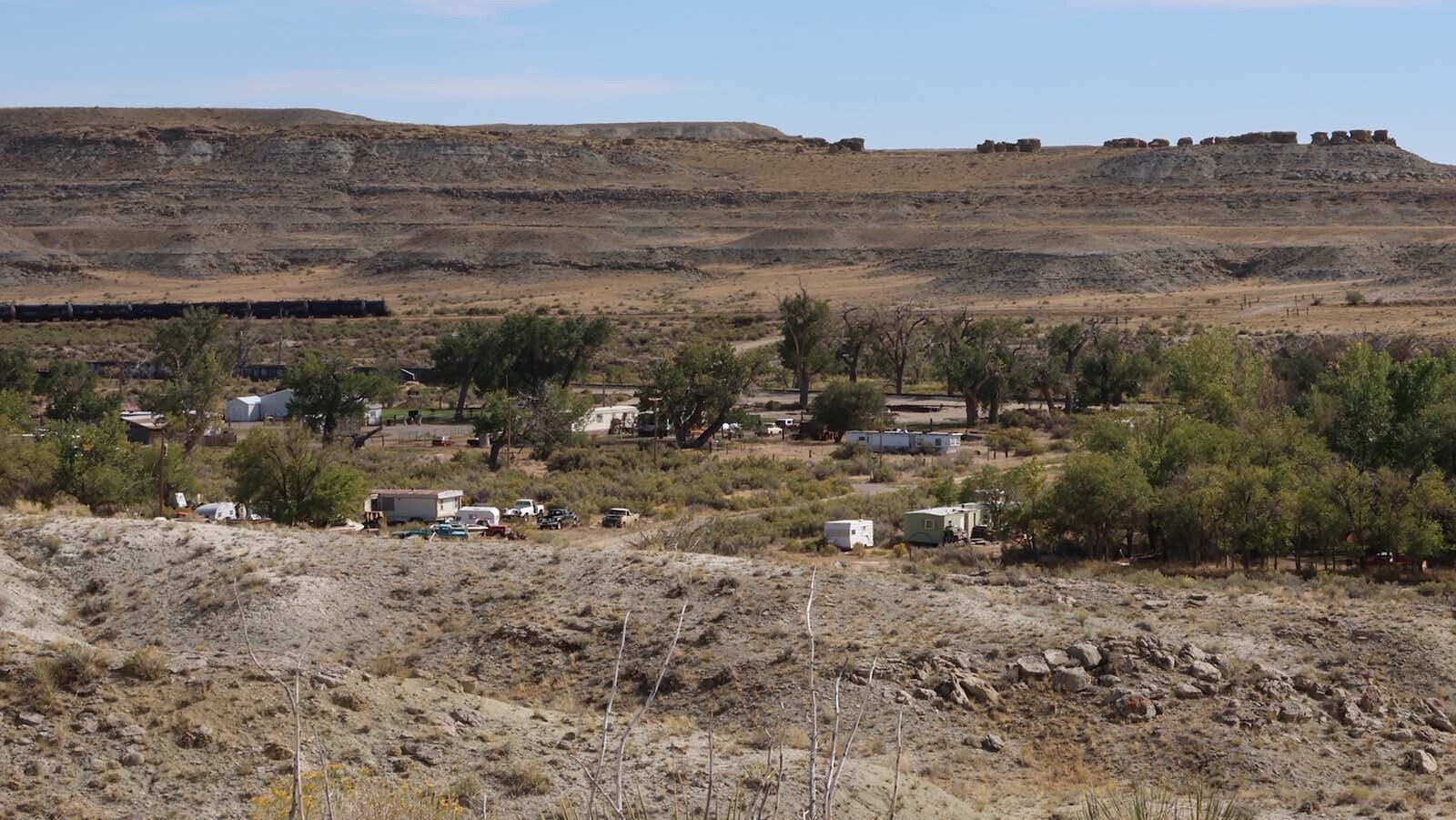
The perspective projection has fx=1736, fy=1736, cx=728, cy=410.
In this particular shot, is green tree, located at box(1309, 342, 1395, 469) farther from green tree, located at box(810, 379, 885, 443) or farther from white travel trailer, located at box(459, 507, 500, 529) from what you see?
white travel trailer, located at box(459, 507, 500, 529)

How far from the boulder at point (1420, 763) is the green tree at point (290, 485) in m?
23.0

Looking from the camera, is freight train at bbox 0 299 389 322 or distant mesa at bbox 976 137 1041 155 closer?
freight train at bbox 0 299 389 322

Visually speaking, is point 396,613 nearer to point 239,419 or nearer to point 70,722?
point 70,722

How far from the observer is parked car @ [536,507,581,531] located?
1577 inches

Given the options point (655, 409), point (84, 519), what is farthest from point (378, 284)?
point (84, 519)

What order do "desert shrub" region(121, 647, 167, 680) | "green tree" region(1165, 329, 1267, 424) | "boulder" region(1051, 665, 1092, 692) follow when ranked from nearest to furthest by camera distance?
"desert shrub" region(121, 647, 167, 680)
"boulder" region(1051, 665, 1092, 692)
"green tree" region(1165, 329, 1267, 424)

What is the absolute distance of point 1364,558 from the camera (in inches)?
1358

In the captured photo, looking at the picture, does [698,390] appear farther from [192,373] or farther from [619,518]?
[192,373]

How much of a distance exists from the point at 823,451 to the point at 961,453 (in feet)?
16.2

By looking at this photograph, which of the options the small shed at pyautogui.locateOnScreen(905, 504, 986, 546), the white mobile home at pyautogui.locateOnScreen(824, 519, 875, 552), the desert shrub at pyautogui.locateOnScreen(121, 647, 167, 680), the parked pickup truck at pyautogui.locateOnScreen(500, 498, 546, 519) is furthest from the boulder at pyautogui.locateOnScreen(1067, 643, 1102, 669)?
the parked pickup truck at pyautogui.locateOnScreen(500, 498, 546, 519)

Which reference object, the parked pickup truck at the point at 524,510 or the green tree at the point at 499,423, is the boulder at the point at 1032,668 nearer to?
the parked pickup truck at the point at 524,510

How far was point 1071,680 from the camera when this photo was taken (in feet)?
77.8

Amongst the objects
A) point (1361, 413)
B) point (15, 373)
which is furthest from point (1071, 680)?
point (15, 373)

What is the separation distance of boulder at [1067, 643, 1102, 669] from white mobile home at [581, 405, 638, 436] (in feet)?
120
